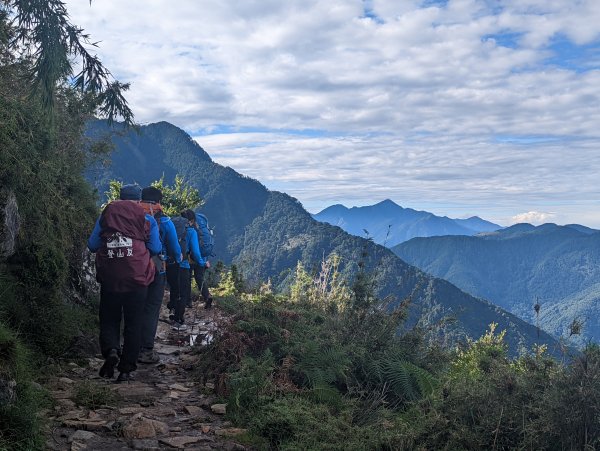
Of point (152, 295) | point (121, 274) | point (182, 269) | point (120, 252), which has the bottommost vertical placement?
point (152, 295)

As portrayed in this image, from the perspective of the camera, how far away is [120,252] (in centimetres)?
532

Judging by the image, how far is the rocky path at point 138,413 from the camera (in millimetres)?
3691

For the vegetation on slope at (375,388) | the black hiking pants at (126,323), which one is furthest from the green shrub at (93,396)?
the vegetation on slope at (375,388)

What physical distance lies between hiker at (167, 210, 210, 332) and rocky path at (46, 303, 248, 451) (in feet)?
9.27

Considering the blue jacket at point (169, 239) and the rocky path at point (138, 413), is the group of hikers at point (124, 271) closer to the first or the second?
the rocky path at point (138, 413)

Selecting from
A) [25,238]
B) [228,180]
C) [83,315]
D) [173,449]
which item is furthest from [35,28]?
[228,180]

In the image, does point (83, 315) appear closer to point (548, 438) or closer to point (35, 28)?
point (35, 28)

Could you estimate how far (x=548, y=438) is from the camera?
353 cm

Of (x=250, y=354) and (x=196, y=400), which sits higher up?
(x=250, y=354)

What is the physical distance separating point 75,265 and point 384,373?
4.85 m

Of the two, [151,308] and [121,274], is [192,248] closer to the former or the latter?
[151,308]

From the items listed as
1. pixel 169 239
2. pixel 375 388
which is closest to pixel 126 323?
pixel 169 239

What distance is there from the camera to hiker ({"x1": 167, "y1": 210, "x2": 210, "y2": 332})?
891cm

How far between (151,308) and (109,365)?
126cm
